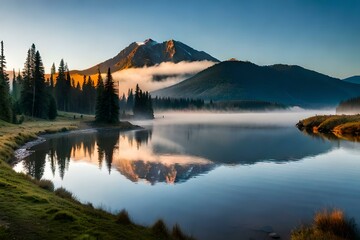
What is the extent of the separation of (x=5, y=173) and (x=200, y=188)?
1401 cm

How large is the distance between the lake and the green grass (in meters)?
1.54

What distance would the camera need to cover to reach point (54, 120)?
327 ft

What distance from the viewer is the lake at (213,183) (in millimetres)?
19234

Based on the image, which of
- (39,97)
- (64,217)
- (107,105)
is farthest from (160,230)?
(39,97)

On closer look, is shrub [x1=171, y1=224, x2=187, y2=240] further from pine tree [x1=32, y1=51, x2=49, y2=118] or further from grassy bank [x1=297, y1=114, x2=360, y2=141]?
pine tree [x1=32, y1=51, x2=49, y2=118]

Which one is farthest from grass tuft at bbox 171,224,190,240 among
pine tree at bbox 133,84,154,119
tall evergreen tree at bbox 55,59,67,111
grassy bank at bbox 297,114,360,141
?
pine tree at bbox 133,84,154,119

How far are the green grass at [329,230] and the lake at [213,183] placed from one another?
1539 millimetres

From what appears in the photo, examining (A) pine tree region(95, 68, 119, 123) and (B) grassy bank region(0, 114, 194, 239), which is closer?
(B) grassy bank region(0, 114, 194, 239)

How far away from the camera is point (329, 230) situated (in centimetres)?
1514

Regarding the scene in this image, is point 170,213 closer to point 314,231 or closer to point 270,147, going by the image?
point 314,231

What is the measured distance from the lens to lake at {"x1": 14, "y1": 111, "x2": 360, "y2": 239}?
757 inches

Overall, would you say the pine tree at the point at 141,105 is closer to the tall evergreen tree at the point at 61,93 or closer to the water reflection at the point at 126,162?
the tall evergreen tree at the point at 61,93

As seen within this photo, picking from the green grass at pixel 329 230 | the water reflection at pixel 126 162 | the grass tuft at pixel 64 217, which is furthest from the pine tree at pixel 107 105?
the green grass at pixel 329 230

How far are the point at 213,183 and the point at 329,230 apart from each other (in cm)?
1441
